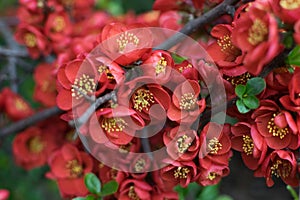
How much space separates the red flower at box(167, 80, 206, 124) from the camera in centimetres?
100

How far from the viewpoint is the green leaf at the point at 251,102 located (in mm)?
970

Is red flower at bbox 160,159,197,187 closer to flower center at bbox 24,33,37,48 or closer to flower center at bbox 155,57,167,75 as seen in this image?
flower center at bbox 155,57,167,75

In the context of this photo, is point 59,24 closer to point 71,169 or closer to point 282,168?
point 71,169

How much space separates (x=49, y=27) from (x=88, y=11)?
0.37 m

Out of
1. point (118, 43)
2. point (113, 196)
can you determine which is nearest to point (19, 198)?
point (113, 196)

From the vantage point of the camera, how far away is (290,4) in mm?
875

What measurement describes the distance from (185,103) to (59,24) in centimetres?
69

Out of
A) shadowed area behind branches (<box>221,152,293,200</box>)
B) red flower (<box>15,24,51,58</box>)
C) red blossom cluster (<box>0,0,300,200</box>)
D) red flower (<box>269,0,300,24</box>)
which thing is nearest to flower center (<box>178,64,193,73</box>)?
red blossom cluster (<box>0,0,300,200</box>)

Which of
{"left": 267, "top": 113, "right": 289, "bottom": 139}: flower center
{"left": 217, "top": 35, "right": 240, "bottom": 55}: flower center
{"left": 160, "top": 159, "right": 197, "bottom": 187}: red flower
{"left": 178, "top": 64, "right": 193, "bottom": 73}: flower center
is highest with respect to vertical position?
{"left": 217, "top": 35, "right": 240, "bottom": 55}: flower center

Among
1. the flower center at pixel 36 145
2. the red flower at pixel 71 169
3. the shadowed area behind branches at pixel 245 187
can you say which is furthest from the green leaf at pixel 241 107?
the shadowed area behind branches at pixel 245 187

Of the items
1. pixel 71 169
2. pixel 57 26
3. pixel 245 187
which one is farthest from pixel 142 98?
pixel 245 187

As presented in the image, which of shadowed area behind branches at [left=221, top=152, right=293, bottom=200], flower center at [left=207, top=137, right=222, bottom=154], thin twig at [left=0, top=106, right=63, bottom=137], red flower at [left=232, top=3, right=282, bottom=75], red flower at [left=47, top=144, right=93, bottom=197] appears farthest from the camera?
shadowed area behind branches at [left=221, top=152, right=293, bottom=200]

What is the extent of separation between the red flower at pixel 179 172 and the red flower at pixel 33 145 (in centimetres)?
64

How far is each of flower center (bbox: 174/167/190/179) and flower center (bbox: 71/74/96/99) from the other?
24 centimetres
